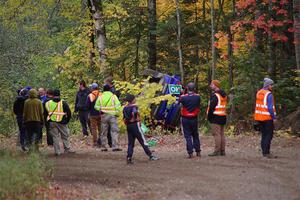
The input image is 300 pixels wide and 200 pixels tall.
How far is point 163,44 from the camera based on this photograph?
92.0 feet

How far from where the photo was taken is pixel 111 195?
9.70 metres

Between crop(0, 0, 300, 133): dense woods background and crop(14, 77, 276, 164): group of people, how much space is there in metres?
3.56

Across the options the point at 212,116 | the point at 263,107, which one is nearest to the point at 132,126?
the point at 212,116

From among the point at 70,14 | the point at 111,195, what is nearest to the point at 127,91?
the point at 70,14

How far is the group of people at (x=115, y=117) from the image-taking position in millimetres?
13367

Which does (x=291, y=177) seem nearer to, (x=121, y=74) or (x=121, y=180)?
(x=121, y=180)

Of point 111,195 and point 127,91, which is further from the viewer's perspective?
point 127,91

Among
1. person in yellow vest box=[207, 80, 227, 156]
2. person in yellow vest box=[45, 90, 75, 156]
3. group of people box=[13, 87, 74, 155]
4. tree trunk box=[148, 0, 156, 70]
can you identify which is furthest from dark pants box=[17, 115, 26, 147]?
tree trunk box=[148, 0, 156, 70]

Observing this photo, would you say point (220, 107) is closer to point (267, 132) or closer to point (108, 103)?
point (267, 132)

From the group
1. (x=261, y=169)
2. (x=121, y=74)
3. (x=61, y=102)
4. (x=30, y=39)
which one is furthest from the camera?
(x=121, y=74)

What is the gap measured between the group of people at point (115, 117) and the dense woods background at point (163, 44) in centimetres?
356

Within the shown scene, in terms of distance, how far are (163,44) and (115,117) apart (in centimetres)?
1283

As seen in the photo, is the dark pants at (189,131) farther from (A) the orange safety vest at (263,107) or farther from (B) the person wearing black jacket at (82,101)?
(B) the person wearing black jacket at (82,101)

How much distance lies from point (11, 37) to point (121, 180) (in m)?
10.2
